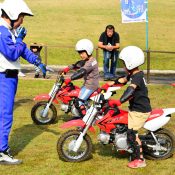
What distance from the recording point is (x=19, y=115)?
10398mm

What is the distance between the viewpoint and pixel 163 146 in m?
7.17

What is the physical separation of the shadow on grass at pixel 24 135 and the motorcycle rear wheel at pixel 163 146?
2.18m

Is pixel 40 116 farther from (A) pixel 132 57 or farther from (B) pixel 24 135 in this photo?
(A) pixel 132 57

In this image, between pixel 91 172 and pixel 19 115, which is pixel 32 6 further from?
pixel 91 172

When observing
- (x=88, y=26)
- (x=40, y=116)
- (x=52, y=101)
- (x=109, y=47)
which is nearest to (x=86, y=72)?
(x=52, y=101)

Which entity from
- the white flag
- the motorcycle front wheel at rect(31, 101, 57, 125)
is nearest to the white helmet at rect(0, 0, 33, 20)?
the motorcycle front wheel at rect(31, 101, 57, 125)

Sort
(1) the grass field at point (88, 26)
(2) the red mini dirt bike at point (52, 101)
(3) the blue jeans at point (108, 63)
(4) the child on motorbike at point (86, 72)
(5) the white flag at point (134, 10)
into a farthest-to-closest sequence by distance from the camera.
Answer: (1) the grass field at point (88, 26) → (5) the white flag at point (134, 10) → (3) the blue jeans at point (108, 63) → (2) the red mini dirt bike at point (52, 101) → (4) the child on motorbike at point (86, 72)

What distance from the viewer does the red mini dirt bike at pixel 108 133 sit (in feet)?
22.6

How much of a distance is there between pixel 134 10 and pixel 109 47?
276 centimetres

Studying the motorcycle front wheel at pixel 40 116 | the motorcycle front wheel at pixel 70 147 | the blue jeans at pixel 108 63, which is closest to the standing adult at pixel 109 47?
the blue jeans at pixel 108 63

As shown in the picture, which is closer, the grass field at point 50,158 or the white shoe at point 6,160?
the grass field at point 50,158

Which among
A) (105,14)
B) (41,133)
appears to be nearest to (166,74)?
(41,133)

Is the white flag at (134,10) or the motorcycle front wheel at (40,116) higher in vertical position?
the white flag at (134,10)

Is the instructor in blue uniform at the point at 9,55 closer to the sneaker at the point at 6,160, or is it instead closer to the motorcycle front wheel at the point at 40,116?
the sneaker at the point at 6,160
